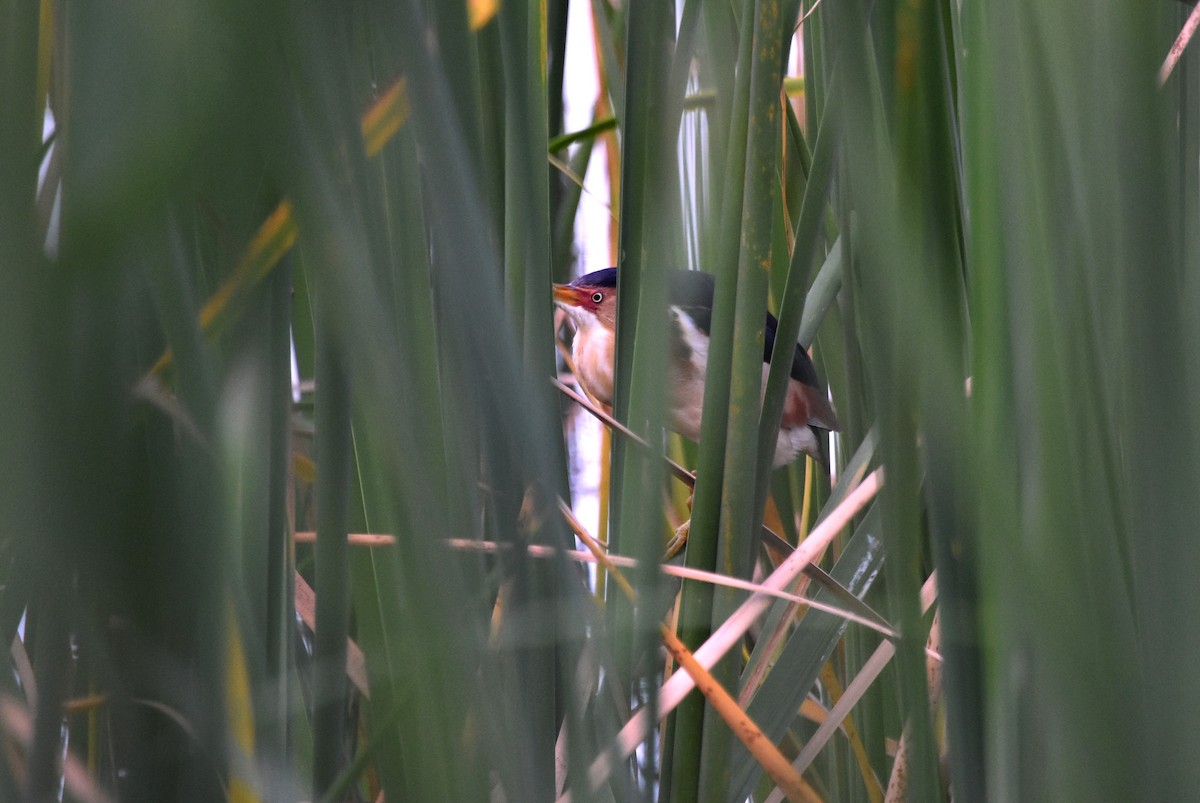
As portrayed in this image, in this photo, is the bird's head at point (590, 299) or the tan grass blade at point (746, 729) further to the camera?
the bird's head at point (590, 299)

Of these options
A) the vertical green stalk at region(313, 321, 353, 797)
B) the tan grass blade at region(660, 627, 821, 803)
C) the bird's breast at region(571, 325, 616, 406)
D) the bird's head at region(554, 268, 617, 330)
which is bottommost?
the tan grass blade at region(660, 627, 821, 803)

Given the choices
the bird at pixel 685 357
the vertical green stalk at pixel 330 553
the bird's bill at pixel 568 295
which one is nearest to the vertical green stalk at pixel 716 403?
the vertical green stalk at pixel 330 553

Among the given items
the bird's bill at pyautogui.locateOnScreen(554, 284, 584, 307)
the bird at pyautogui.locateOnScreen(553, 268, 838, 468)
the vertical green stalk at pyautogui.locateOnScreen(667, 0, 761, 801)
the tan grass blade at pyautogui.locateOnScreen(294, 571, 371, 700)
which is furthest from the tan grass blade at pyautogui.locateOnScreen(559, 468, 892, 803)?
the bird's bill at pyautogui.locateOnScreen(554, 284, 584, 307)

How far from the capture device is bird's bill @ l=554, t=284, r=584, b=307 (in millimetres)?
1741

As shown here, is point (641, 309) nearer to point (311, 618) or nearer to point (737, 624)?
point (737, 624)

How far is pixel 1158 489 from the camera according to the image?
1.02 ft

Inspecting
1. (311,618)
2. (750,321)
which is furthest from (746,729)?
(311,618)

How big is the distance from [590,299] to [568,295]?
0.10 metres

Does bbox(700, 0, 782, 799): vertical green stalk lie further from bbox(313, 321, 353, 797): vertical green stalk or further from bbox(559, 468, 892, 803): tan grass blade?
bbox(313, 321, 353, 797): vertical green stalk

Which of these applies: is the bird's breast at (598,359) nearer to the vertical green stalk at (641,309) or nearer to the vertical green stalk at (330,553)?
the vertical green stalk at (641,309)

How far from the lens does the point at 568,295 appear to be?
70.3 inches

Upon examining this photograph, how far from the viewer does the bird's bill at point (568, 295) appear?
1741 mm

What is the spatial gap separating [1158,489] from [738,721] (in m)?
0.29

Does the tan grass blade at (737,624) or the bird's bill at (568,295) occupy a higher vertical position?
the bird's bill at (568,295)
